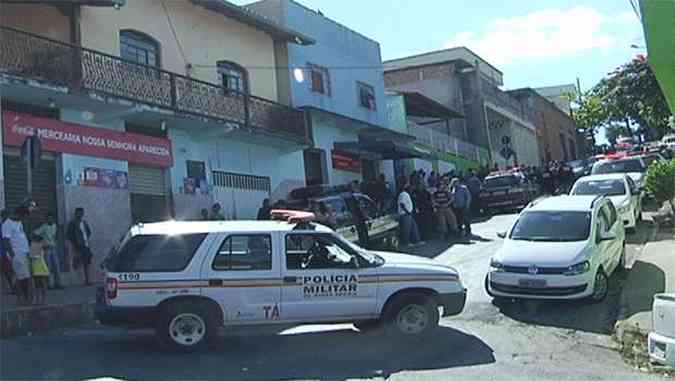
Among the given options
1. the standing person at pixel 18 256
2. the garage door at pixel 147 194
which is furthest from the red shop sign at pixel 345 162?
the standing person at pixel 18 256

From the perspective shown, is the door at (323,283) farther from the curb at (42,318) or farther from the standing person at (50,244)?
the standing person at (50,244)

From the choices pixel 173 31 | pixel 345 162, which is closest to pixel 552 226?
pixel 173 31

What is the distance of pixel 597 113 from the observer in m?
45.2

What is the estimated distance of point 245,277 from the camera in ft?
30.0

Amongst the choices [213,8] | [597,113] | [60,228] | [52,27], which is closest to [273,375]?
[60,228]

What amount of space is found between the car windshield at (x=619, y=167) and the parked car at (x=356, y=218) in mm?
9086

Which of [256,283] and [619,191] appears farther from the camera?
[619,191]

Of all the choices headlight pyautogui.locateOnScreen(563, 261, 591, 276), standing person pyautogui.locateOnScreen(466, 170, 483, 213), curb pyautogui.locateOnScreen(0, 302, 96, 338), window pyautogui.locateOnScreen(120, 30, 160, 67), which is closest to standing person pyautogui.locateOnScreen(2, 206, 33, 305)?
curb pyautogui.locateOnScreen(0, 302, 96, 338)

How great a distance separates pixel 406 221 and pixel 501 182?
26.6 ft

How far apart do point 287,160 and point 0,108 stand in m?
11.4

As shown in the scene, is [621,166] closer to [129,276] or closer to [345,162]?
[345,162]

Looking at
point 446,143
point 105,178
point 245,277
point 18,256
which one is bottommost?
point 245,277

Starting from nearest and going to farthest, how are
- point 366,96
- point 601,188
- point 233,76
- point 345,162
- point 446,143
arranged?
point 601,188 → point 233,76 → point 345,162 → point 366,96 → point 446,143

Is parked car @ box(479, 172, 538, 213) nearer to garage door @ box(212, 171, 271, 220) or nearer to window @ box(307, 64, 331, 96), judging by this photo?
window @ box(307, 64, 331, 96)
